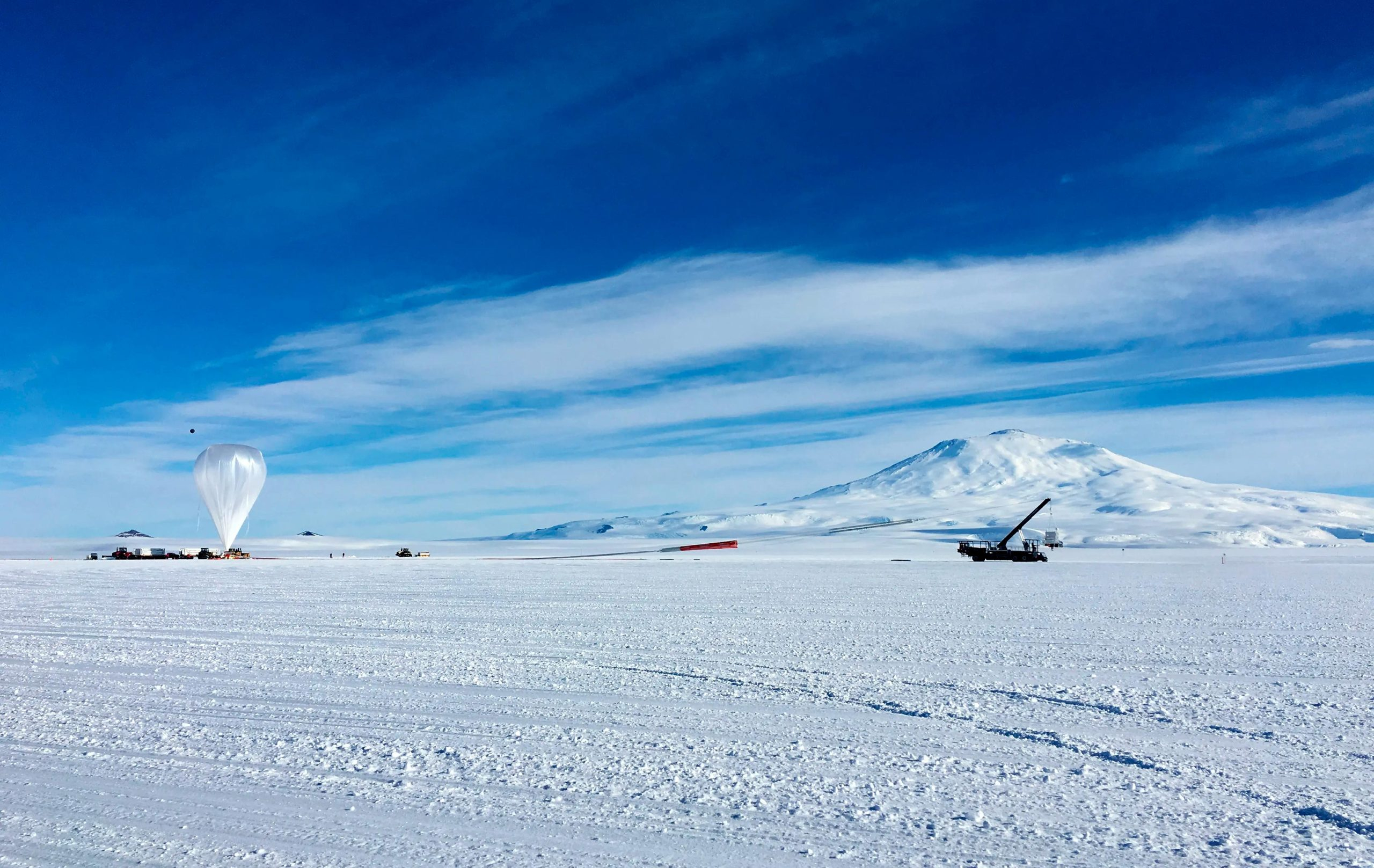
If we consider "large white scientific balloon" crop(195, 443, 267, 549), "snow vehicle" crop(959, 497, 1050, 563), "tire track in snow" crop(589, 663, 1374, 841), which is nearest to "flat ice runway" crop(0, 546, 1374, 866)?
"tire track in snow" crop(589, 663, 1374, 841)

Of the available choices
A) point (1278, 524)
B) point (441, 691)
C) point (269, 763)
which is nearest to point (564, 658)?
point (441, 691)

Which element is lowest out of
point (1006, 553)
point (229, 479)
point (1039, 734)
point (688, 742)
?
point (1006, 553)

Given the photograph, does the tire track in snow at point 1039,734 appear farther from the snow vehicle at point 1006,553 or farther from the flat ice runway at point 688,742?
the snow vehicle at point 1006,553

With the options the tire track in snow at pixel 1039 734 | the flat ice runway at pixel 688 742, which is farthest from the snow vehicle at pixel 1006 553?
the tire track in snow at pixel 1039 734

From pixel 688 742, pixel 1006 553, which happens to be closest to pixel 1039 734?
pixel 688 742

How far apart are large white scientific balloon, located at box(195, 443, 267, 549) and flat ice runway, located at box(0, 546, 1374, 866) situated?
52.4 metres

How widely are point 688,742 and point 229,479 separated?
66995mm

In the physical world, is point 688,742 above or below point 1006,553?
above

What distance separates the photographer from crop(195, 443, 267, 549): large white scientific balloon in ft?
212

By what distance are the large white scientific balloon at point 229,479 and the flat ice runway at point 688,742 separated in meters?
52.4

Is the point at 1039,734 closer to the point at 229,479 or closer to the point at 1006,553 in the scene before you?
the point at 1006,553

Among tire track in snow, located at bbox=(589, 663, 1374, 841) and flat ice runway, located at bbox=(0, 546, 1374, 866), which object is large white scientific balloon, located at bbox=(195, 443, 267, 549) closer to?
flat ice runway, located at bbox=(0, 546, 1374, 866)

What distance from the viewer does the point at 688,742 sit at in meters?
7.23

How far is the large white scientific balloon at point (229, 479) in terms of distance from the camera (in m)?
64.6
